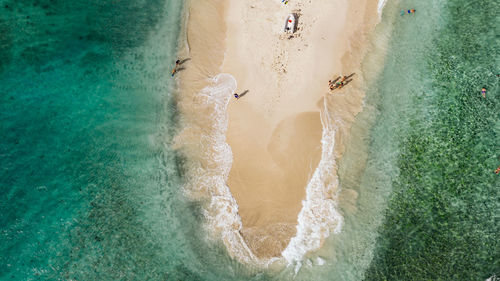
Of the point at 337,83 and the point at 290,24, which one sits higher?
the point at 290,24

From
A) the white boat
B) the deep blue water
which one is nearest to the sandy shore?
the white boat

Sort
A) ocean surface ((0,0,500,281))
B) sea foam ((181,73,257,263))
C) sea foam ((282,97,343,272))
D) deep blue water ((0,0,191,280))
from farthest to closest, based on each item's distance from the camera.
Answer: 1. deep blue water ((0,0,191,280))
2. sea foam ((181,73,257,263))
3. ocean surface ((0,0,500,281))
4. sea foam ((282,97,343,272))

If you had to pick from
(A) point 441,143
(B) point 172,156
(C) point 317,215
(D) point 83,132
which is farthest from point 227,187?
(A) point 441,143

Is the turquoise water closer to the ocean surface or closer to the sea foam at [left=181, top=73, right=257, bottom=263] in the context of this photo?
the ocean surface

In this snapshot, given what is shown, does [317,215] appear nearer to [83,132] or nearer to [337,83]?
[337,83]

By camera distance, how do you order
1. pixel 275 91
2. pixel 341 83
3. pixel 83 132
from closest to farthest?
pixel 341 83 → pixel 275 91 → pixel 83 132

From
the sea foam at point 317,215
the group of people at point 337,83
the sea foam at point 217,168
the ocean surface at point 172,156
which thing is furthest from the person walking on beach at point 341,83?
the sea foam at point 217,168

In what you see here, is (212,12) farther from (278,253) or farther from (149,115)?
(278,253)
